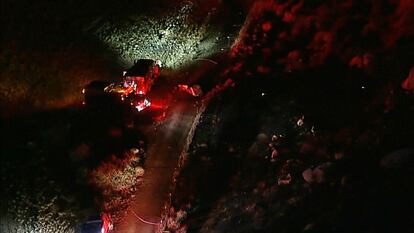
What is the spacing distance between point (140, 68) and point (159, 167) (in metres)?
4.24

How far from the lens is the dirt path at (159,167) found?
28.1 ft

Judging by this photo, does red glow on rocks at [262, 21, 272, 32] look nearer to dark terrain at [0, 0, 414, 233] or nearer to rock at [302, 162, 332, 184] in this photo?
dark terrain at [0, 0, 414, 233]

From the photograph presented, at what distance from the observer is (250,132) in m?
9.81

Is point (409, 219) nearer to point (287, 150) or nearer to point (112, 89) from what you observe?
point (287, 150)

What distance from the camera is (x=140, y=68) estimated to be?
42.7 ft

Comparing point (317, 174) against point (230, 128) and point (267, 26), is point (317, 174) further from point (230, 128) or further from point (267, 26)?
point (267, 26)

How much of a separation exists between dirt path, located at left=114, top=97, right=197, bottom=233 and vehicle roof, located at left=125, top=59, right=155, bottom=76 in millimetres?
1483

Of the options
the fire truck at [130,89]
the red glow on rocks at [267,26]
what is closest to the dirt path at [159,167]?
the fire truck at [130,89]

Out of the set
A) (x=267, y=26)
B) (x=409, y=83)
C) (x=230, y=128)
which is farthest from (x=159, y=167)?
(x=267, y=26)

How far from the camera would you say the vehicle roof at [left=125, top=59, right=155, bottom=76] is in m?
12.7

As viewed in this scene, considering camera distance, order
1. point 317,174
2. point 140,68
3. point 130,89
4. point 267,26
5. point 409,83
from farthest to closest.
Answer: point 267,26 → point 140,68 → point 130,89 → point 409,83 → point 317,174

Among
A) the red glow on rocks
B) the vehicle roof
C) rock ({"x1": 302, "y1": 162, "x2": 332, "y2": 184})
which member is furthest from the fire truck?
rock ({"x1": 302, "y1": 162, "x2": 332, "y2": 184})

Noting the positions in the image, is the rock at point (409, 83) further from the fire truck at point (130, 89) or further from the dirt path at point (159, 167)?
the fire truck at point (130, 89)

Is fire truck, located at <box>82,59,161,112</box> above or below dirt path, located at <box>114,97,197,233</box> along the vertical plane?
above
